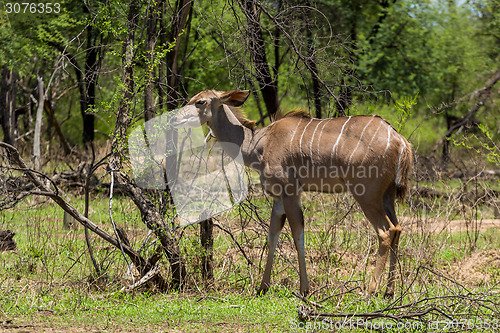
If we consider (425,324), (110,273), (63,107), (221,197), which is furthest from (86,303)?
(63,107)

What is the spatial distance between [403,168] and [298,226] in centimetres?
98

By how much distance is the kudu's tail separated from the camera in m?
4.78

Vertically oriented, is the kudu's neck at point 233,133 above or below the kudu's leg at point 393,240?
above

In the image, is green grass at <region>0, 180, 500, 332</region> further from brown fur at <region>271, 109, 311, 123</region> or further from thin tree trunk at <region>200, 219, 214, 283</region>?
brown fur at <region>271, 109, 311, 123</region>

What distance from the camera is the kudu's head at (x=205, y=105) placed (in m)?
5.18

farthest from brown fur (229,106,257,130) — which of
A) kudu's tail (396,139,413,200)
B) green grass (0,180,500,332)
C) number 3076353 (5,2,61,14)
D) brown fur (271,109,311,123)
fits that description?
number 3076353 (5,2,61,14)

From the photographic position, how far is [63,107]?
58.4 feet

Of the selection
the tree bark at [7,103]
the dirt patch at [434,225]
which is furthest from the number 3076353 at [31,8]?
the dirt patch at [434,225]

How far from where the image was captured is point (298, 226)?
16.4 feet

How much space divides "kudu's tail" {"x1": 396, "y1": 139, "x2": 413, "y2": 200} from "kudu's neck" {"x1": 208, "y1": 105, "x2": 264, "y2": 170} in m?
1.24

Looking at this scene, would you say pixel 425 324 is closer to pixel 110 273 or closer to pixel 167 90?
pixel 110 273

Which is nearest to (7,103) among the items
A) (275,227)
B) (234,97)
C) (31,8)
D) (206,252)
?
(31,8)

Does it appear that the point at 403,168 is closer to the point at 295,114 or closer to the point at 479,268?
Answer: the point at 295,114

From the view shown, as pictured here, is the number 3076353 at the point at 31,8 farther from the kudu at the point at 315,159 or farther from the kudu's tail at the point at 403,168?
the kudu's tail at the point at 403,168
